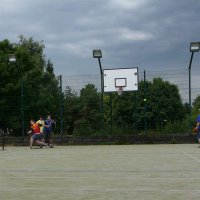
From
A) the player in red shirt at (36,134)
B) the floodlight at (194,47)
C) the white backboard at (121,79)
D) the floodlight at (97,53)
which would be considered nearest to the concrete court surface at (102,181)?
the player in red shirt at (36,134)

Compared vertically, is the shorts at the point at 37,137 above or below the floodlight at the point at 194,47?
below

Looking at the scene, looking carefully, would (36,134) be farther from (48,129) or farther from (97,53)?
(97,53)

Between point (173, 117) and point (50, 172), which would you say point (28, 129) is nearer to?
point (173, 117)

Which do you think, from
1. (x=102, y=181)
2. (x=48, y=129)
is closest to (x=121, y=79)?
(x=48, y=129)

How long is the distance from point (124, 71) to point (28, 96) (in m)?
5.63

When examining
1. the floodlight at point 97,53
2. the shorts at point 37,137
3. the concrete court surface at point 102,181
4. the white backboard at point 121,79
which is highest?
the floodlight at point 97,53

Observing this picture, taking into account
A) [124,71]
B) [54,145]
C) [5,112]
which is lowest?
[54,145]

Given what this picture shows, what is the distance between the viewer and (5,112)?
89.8 ft

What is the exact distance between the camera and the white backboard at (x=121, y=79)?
1082 inches

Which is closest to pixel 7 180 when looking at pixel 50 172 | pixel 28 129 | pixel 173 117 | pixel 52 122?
pixel 50 172

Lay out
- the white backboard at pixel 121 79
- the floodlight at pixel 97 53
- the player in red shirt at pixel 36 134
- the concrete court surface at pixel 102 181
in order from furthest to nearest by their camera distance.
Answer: the white backboard at pixel 121 79 < the floodlight at pixel 97 53 < the player in red shirt at pixel 36 134 < the concrete court surface at pixel 102 181

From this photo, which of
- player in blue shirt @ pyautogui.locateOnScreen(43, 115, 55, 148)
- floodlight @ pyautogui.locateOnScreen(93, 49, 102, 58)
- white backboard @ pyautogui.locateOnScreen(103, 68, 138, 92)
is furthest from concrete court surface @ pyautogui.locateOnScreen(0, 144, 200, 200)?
white backboard @ pyautogui.locateOnScreen(103, 68, 138, 92)

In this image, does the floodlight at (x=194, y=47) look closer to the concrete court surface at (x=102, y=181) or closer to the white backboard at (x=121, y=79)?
the white backboard at (x=121, y=79)

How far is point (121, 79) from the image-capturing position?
92.0ft
